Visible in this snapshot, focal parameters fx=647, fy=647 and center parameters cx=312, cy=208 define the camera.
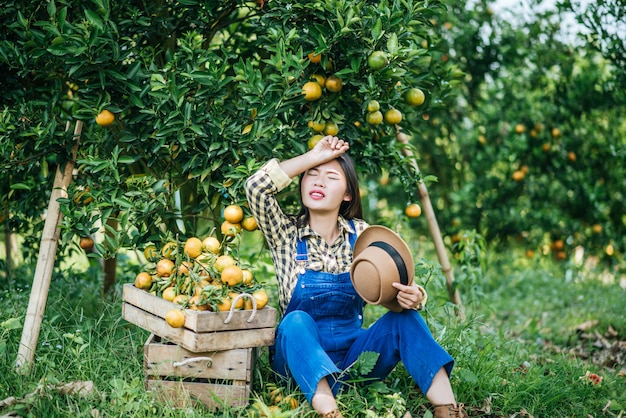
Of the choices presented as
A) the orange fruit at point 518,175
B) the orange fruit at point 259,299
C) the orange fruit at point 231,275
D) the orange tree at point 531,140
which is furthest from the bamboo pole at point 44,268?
the orange fruit at point 518,175

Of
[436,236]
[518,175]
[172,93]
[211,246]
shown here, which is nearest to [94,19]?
[172,93]

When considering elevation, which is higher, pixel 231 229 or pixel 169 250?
pixel 231 229

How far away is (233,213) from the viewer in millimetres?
2658

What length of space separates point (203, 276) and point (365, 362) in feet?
2.28

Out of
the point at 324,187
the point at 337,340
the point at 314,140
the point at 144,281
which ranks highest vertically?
the point at 314,140

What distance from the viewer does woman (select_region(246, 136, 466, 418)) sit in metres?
2.39

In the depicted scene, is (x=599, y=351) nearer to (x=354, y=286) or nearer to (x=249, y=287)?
(x=354, y=286)

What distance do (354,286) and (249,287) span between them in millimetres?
402

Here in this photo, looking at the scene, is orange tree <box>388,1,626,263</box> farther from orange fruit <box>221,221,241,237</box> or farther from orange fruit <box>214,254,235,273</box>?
orange fruit <box>214,254,235,273</box>

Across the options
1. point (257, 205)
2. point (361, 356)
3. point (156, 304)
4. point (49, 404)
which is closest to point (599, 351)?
point (361, 356)

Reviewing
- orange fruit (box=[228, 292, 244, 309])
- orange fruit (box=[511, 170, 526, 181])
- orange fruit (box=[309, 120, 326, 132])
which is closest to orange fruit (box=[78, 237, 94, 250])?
orange fruit (box=[228, 292, 244, 309])

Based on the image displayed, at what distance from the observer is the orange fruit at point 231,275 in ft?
7.77

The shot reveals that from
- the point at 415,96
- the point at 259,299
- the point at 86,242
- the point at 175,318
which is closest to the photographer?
the point at 175,318

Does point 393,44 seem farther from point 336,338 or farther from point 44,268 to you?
point 44,268
